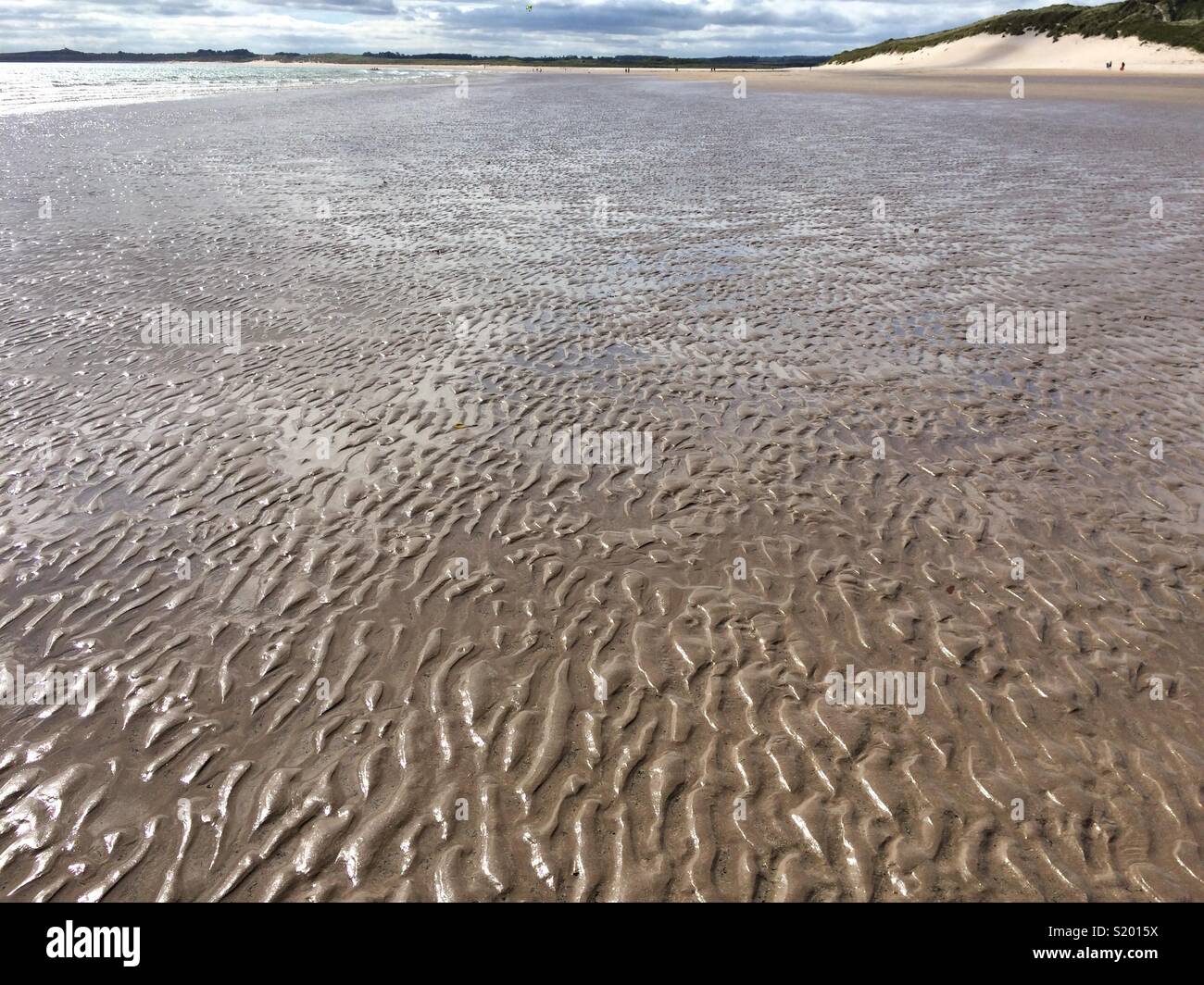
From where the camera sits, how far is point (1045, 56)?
314ft

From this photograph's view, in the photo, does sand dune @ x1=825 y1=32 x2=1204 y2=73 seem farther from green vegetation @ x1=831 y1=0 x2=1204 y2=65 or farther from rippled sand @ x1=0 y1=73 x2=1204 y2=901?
rippled sand @ x1=0 y1=73 x2=1204 y2=901

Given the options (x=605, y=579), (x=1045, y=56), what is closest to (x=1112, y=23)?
(x=1045, y=56)

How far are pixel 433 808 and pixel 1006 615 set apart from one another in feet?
17.7

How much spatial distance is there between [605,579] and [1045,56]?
11896 cm

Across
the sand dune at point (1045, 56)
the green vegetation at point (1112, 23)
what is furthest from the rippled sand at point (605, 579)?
the green vegetation at point (1112, 23)

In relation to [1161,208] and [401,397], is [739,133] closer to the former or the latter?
[1161,208]

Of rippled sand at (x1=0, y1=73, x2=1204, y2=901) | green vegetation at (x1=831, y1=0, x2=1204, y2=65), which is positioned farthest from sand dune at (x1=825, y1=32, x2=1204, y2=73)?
rippled sand at (x1=0, y1=73, x2=1204, y2=901)

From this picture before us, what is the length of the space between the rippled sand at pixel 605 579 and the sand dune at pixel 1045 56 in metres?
85.5

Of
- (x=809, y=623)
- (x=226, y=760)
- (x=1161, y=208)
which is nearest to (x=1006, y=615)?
(x=809, y=623)

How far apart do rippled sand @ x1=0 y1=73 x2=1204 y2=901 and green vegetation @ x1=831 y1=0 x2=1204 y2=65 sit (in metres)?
88.3

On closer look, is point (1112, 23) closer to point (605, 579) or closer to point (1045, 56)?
point (1045, 56)

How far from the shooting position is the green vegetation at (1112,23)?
262ft

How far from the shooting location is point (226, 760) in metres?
5.77
